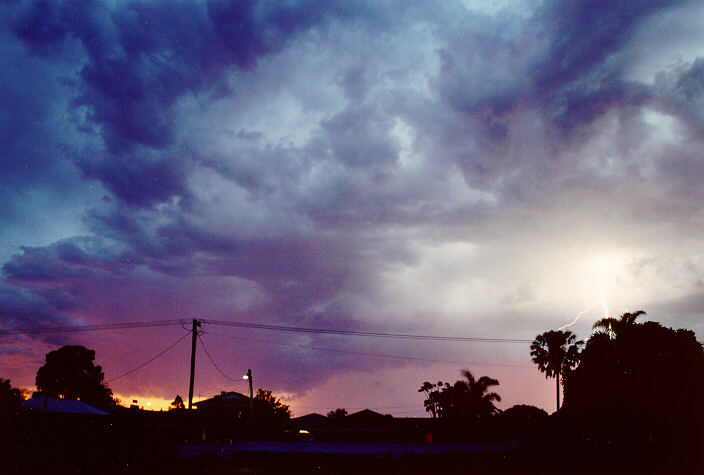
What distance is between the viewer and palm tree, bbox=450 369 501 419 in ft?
240

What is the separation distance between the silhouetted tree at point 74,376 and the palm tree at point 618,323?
240ft

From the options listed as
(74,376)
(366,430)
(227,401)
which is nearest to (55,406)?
(366,430)

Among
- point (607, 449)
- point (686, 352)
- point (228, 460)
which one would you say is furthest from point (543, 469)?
point (228, 460)

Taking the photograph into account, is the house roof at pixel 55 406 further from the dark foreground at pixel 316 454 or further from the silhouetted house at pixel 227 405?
the silhouetted house at pixel 227 405

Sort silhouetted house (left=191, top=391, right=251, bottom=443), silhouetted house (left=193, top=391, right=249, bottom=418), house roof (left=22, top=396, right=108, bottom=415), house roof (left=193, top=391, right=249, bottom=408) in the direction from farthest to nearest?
house roof (left=193, top=391, right=249, bottom=408), silhouetted house (left=193, top=391, right=249, bottom=418), silhouetted house (left=191, top=391, right=251, bottom=443), house roof (left=22, top=396, right=108, bottom=415)

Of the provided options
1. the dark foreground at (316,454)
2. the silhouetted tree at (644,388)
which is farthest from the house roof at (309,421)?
the silhouetted tree at (644,388)

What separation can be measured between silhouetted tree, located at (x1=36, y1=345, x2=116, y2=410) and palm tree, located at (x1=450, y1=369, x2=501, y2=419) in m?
53.9

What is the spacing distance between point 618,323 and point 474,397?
33.4 meters

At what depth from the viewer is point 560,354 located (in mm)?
66688

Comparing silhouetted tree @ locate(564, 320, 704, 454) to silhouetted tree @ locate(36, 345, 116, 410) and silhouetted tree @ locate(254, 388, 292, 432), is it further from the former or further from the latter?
silhouetted tree @ locate(36, 345, 116, 410)

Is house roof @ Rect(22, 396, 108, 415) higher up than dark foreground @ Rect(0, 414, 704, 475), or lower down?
higher up

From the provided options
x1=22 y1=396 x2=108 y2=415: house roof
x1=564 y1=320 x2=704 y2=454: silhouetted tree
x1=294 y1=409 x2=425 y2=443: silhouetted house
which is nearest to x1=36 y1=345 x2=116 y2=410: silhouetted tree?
x1=294 y1=409 x2=425 y2=443: silhouetted house

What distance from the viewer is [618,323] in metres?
44.2

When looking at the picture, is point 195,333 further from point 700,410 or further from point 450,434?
point 700,410
